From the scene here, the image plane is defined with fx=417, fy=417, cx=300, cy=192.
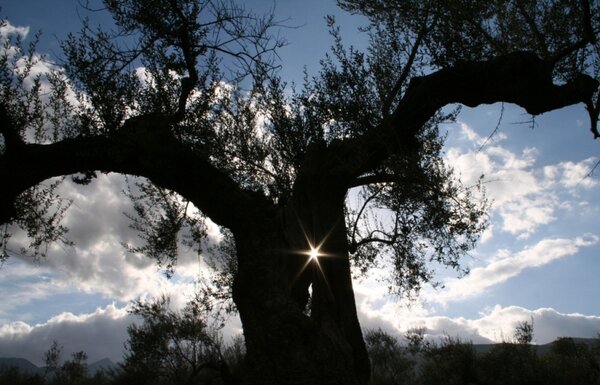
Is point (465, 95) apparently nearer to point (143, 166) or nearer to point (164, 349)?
point (143, 166)

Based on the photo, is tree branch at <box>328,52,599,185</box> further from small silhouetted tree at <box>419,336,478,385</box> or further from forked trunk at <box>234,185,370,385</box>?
small silhouetted tree at <box>419,336,478,385</box>

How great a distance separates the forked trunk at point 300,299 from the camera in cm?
533

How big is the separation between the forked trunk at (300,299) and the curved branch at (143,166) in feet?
2.14

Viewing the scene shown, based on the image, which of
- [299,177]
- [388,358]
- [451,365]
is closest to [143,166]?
[299,177]

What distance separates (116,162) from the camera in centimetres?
732

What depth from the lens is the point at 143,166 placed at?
730cm

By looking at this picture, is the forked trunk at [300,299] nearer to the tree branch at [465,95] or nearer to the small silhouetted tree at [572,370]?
the tree branch at [465,95]

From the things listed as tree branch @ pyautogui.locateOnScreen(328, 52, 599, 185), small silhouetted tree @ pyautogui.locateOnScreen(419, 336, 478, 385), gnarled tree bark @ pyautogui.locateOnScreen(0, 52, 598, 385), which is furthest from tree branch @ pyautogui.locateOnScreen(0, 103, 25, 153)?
small silhouetted tree @ pyautogui.locateOnScreen(419, 336, 478, 385)

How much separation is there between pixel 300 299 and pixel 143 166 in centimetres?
362

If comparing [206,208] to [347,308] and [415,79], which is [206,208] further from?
[415,79]

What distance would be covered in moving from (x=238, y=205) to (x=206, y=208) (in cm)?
Result: 64

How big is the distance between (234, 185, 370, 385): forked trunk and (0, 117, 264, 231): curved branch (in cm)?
65

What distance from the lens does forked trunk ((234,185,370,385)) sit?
5.33m

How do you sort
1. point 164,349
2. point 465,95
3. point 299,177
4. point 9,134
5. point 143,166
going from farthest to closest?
1. point 164,349
2. point 465,95
3. point 299,177
4. point 143,166
5. point 9,134
